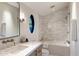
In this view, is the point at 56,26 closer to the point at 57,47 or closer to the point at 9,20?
the point at 57,47

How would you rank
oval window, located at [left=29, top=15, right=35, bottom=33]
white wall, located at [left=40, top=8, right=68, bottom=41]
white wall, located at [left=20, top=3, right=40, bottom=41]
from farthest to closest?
1. white wall, located at [left=40, top=8, right=68, bottom=41]
2. oval window, located at [left=29, top=15, right=35, bottom=33]
3. white wall, located at [left=20, top=3, right=40, bottom=41]

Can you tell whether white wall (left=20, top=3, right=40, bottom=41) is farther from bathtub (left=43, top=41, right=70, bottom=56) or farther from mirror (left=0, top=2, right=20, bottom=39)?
bathtub (left=43, top=41, right=70, bottom=56)

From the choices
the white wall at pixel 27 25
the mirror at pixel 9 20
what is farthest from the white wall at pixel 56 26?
the mirror at pixel 9 20

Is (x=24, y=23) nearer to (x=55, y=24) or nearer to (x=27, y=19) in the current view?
(x=27, y=19)

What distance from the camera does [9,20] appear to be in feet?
7.04

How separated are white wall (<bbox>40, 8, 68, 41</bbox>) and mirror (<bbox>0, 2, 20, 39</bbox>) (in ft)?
4.02

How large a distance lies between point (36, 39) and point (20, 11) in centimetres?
100

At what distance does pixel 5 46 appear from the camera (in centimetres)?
200

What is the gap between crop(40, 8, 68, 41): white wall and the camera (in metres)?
3.61

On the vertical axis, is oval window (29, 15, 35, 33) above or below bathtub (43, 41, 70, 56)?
above

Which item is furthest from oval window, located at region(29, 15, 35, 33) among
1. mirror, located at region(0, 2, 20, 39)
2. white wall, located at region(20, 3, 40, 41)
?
mirror, located at region(0, 2, 20, 39)

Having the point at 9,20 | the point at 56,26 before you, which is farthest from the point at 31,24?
the point at 9,20

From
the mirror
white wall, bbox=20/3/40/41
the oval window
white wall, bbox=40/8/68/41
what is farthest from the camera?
white wall, bbox=40/8/68/41

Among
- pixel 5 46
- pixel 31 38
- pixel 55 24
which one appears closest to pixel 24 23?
pixel 31 38
